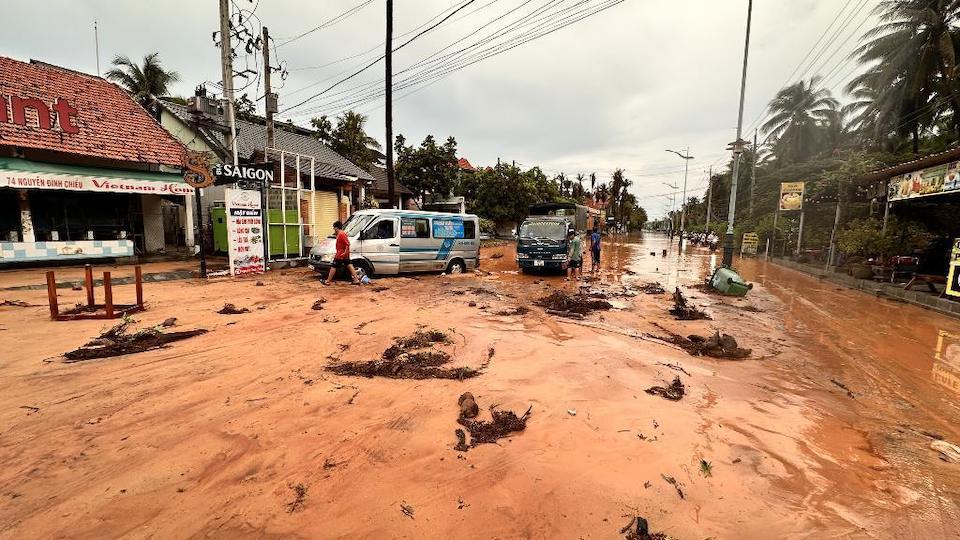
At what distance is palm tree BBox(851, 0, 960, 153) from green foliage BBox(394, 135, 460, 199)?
2773 centimetres

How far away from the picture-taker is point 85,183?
524 inches

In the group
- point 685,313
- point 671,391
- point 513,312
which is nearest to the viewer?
point 671,391

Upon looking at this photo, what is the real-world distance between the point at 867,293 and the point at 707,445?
14.5 m

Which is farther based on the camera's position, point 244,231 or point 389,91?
point 389,91

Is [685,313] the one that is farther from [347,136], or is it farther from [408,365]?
[347,136]

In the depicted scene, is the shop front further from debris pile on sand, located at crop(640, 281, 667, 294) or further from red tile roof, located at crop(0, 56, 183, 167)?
debris pile on sand, located at crop(640, 281, 667, 294)

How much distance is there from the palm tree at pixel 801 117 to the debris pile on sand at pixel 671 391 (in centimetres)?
4526

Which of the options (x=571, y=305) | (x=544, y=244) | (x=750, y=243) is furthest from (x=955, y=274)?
(x=750, y=243)

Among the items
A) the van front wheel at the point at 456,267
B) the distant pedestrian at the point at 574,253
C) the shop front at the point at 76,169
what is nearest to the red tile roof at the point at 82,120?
the shop front at the point at 76,169

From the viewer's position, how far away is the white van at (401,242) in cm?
1170

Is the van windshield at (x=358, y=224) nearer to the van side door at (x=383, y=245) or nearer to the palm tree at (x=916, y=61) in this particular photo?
the van side door at (x=383, y=245)

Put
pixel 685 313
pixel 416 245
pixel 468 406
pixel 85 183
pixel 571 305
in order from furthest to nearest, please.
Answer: pixel 85 183 < pixel 416 245 < pixel 571 305 < pixel 685 313 < pixel 468 406

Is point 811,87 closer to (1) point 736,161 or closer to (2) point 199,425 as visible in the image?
(1) point 736,161

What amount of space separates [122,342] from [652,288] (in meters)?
12.6
